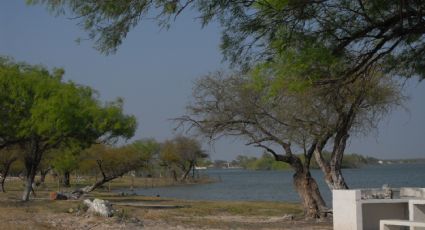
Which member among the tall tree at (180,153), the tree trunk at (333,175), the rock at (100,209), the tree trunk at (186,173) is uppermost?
the tall tree at (180,153)

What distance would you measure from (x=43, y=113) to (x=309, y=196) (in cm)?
1410

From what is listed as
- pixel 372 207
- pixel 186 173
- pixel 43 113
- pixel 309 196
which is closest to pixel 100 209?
pixel 372 207

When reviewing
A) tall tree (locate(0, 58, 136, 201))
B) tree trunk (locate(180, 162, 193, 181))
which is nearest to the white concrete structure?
tall tree (locate(0, 58, 136, 201))

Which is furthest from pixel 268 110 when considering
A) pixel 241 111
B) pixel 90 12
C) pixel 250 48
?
pixel 90 12

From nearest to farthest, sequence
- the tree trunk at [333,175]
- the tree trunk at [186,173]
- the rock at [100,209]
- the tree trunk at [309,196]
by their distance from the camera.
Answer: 1. the rock at [100,209]
2. the tree trunk at [333,175]
3. the tree trunk at [309,196]
4. the tree trunk at [186,173]

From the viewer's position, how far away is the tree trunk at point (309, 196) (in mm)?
24922

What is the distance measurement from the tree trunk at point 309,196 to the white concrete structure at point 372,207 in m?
8.57

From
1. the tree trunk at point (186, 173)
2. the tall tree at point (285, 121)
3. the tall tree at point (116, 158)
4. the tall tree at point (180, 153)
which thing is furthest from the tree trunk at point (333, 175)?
the tree trunk at point (186, 173)

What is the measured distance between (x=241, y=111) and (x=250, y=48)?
48.8 ft

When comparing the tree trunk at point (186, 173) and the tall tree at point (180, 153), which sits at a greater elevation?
the tall tree at point (180, 153)

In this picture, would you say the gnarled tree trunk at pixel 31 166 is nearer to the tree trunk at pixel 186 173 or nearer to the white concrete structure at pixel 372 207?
the white concrete structure at pixel 372 207

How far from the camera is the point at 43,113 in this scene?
3158 cm

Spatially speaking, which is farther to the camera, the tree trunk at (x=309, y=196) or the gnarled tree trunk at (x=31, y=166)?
the gnarled tree trunk at (x=31, y=166)

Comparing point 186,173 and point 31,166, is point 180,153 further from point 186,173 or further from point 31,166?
point 31,166
